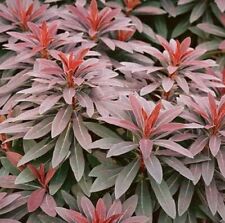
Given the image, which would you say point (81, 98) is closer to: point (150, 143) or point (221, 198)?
point (150, 143)

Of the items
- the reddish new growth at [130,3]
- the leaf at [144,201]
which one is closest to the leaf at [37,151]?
the leaf at [144,201]

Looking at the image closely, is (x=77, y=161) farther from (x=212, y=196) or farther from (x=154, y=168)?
(x=212, y=196)

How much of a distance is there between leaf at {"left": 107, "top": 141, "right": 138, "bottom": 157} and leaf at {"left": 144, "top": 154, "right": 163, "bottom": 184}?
0.09 m

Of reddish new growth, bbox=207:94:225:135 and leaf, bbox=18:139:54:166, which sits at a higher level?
reddish new growth, bbox=207:94:225:135

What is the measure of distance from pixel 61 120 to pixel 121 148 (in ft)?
1.12

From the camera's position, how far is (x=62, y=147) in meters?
2.37

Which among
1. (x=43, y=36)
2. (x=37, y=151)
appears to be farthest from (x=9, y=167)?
(x=43, y=36)

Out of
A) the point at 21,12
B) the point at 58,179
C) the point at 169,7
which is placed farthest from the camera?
the point at 169,7

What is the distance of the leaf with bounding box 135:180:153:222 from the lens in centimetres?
233

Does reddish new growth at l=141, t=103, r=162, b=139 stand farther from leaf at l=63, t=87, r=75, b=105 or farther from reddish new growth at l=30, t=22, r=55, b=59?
reddish new growth at l=30, t=22, r=55, b=59

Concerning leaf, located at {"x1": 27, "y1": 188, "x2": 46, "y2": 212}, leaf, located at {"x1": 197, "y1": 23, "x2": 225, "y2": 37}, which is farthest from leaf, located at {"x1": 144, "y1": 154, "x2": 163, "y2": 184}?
leaf, located at {"x1": 197, "y1": 23, "x2": 225, "y2": 37}

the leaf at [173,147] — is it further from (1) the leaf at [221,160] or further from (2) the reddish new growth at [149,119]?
(1) the leaf at [221,160]

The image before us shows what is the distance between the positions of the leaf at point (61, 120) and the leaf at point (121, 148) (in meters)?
0.28

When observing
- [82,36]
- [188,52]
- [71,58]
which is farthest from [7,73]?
[188,52]
